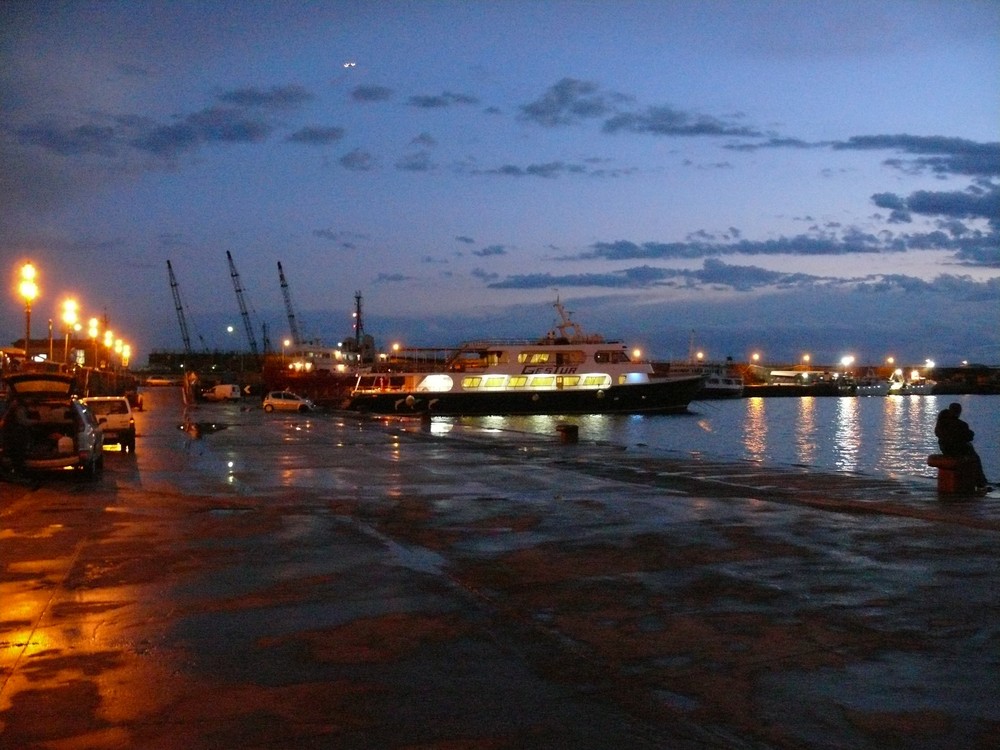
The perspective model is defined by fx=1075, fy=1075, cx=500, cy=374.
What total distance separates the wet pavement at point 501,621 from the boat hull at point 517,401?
5145 cm

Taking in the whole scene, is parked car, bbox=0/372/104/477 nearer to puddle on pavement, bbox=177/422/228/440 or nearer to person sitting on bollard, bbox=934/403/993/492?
puddle on pavement, bbox=177/422/228/440

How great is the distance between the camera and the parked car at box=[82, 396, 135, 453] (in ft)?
97.0

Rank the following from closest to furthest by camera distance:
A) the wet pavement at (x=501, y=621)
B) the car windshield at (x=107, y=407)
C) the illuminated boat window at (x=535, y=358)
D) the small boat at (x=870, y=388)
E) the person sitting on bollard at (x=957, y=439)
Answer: the wet pavement at (x=501, y=621) → the person sitting on bollard at (x=957, y=439) → the car windshield at (x=107, y=407) → the illuminated boat window at (x=535, y=358) → the small boat at (x=870, y=388)

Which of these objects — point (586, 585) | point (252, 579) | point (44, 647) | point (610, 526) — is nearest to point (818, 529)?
point (610, 526)

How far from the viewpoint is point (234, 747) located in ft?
18.6

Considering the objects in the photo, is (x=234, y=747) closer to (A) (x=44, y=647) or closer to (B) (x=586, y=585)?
(A) (x=44, y=647)

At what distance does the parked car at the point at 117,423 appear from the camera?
97.0 feet

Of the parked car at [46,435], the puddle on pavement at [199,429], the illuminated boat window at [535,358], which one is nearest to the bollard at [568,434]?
the puddle on pavement at [199,429]

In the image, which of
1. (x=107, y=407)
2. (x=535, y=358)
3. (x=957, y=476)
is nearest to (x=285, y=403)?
(x=535, y=358)

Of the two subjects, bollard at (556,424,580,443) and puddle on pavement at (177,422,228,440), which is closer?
bollard at (556,424,580,443)

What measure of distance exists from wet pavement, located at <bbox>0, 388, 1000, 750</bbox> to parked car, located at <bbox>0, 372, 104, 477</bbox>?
9.51 feet

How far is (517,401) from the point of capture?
69.4 meters

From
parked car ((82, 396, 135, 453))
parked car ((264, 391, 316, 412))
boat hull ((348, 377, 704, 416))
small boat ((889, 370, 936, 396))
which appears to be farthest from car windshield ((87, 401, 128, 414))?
small boat ((889, 370, 936, 396))

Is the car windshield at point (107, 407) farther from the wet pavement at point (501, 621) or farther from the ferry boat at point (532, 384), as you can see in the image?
the ferry boat at point (532, 384)
